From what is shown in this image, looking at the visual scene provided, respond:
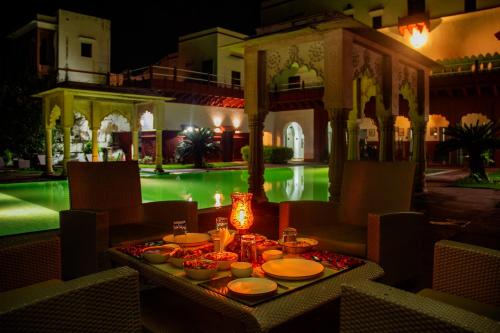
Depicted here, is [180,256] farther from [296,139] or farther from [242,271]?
[296,139]

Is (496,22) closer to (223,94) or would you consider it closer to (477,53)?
(477,53)

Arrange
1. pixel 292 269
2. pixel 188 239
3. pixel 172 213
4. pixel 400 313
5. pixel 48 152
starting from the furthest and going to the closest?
pixel 48 152 < pixel 172 213 < pixel 188 239 < pixel 292 269 < pixel 400 313

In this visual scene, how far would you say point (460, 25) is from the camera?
19312 millimetres

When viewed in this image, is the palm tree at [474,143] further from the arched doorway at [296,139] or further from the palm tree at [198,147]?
the arched doorway at [296,139]

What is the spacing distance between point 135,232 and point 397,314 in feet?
8.40

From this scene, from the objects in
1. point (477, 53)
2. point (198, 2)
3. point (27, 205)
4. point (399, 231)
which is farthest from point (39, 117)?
point (477, 53)

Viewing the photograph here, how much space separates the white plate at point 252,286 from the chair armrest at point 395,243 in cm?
114

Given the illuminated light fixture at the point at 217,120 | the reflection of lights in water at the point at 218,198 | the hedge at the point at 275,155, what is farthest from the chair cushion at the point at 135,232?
the illuminated light fixture at the point at 217,120

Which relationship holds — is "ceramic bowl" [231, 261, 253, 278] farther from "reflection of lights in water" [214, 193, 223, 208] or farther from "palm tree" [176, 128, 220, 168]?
"palm tree" [176, 128, 220, 168]

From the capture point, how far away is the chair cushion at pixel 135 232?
3.25 meters

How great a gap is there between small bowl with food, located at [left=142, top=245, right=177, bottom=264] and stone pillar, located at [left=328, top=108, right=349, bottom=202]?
4034mm

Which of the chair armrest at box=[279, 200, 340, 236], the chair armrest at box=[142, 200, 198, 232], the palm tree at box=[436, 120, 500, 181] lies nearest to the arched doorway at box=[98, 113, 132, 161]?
the palm tree at box=[436, 120, 500, 181]

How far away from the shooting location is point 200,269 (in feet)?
6.81

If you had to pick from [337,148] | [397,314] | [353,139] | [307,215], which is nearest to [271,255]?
[397,314]
